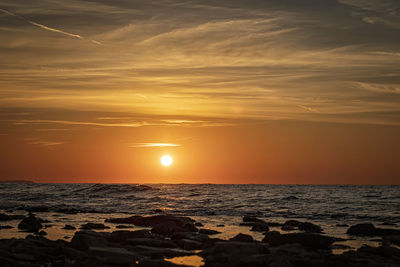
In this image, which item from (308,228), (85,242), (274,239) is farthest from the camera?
(308,228)

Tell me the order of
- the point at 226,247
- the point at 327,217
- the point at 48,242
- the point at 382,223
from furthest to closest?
1. the point at 327,217
2. the point at 382,223
3. the point at 48,242
4. the point at 226,247

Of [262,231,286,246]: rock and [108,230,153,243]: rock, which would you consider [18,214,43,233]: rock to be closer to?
[108,230,153,243]: rock

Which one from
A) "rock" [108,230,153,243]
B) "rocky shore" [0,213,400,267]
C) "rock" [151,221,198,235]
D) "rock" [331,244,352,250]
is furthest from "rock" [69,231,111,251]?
"rock" [331,244,352,250]

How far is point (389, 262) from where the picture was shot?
16594 mm

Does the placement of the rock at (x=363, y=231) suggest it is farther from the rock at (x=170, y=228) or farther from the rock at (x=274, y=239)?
the rock at (x=170, y=228)

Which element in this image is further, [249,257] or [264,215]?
[264,215]

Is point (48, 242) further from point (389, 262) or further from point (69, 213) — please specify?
point (69, 213)

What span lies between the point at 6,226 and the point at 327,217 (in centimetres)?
2470

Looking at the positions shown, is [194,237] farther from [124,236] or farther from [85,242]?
[85,242]

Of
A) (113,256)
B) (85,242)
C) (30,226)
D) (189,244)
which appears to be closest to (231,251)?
(189,244)

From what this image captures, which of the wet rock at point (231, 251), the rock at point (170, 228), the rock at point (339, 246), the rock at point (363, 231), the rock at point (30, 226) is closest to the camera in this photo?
the wet rock at point (231, 251)

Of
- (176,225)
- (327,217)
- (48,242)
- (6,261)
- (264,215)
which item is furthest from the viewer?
(264,215)

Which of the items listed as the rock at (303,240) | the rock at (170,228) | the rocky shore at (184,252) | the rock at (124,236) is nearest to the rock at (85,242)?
the rocky shore at (184,252)

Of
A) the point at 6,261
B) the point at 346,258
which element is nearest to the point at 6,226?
the point at 6,261
